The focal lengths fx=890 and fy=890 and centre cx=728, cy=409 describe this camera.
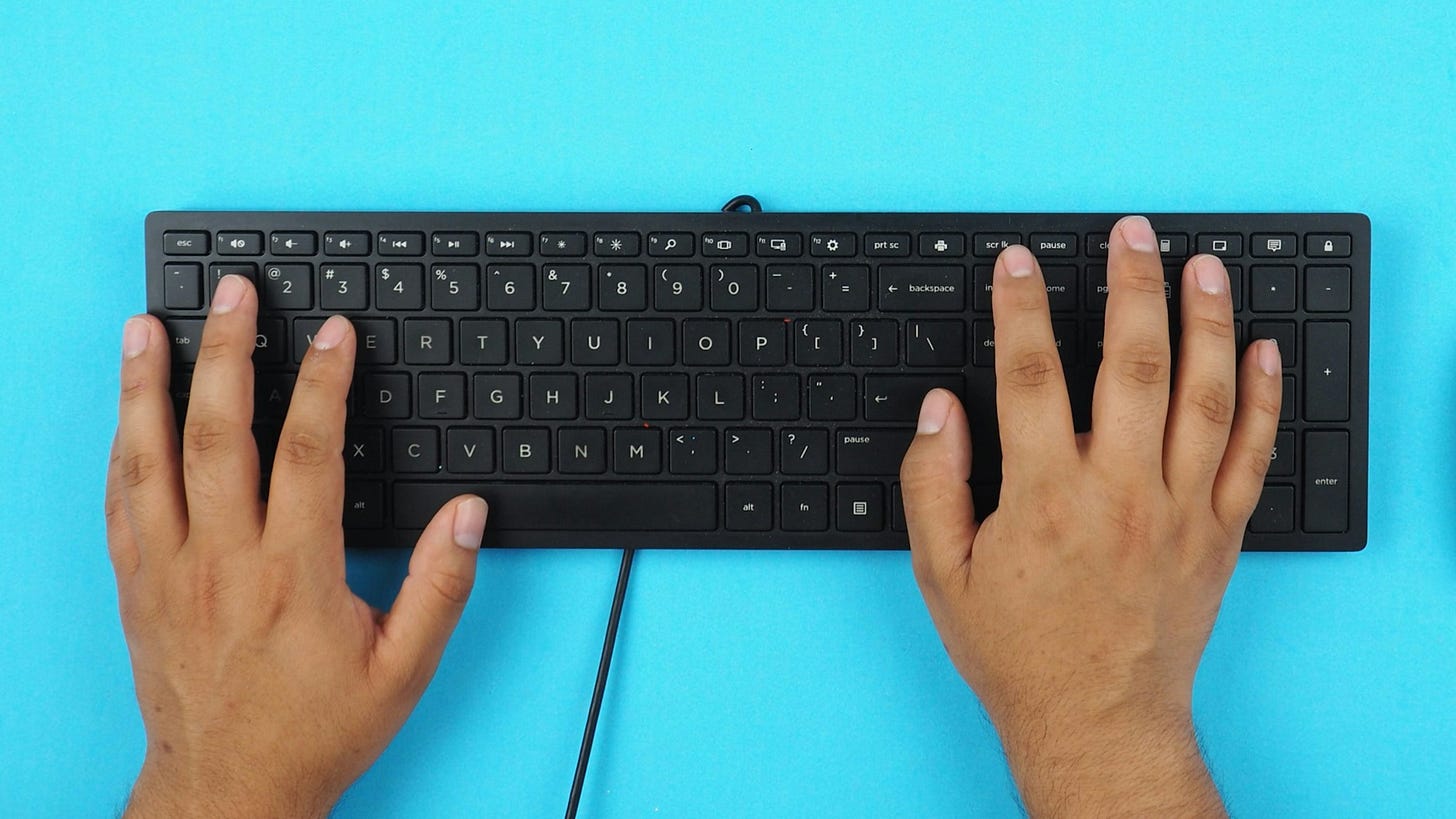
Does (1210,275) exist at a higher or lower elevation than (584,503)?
higher

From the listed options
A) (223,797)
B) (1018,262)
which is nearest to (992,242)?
(1018,262)

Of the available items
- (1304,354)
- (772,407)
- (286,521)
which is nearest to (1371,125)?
(1304,354)

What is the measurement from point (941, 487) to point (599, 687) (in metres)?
0.37

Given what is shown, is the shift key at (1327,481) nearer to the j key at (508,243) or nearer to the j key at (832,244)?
the j key at (832,244)

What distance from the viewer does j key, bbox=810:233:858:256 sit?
31.7 inches

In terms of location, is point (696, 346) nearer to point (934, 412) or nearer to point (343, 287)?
point (934, 412)

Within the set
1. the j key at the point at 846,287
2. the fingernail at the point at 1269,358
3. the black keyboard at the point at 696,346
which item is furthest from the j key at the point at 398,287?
the fingernail at the point at 1269,358

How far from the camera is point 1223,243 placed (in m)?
0.80

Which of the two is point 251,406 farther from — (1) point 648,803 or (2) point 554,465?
(1) point 648,803

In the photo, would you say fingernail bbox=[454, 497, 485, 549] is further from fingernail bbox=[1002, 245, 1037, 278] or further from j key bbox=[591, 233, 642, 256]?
fingernail bbox=[1002, 245, 1037, 278]

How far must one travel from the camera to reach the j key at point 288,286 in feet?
2.65

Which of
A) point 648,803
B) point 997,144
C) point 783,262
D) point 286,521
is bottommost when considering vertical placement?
point 648,803

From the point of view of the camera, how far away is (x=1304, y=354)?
31.8 inches

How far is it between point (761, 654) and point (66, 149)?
0.85 metres
